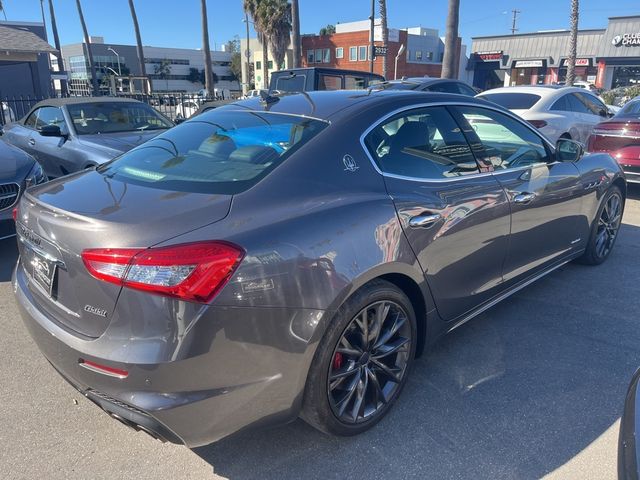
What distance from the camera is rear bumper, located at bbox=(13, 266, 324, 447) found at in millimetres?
1913

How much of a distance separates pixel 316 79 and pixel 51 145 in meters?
5.46

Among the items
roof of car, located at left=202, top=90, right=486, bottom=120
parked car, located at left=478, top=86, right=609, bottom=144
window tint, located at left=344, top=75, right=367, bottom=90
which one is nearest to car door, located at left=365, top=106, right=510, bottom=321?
roof of car, located at left=202, top=90, right=486, bottom=120

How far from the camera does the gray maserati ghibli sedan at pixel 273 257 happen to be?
1936mm

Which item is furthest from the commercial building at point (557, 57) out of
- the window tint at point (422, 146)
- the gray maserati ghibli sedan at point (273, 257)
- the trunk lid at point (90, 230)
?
the trunk lid at point (90, 230)

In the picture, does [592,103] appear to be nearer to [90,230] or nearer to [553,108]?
[553,108]

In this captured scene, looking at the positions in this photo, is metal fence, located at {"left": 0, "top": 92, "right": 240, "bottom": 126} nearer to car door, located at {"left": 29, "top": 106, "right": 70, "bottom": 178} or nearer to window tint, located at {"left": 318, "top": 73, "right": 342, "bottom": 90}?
window tint, located at {"left": 318, "top": 73, "right": 342, "bottom": 90}

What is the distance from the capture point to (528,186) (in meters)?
3.47

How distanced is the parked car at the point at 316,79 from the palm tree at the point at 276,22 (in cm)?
3413

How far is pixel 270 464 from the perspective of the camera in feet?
7.88

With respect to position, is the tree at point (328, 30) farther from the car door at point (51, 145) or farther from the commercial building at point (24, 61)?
the car door at point (51, 145)

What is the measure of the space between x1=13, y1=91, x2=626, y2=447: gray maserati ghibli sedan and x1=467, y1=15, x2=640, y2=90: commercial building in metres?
43.0

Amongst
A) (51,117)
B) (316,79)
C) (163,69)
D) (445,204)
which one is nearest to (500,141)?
(445,204)

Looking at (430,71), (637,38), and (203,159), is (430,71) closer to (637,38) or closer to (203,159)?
(637,38)

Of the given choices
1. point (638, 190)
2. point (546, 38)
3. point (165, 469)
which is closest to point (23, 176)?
point (165, 469)
